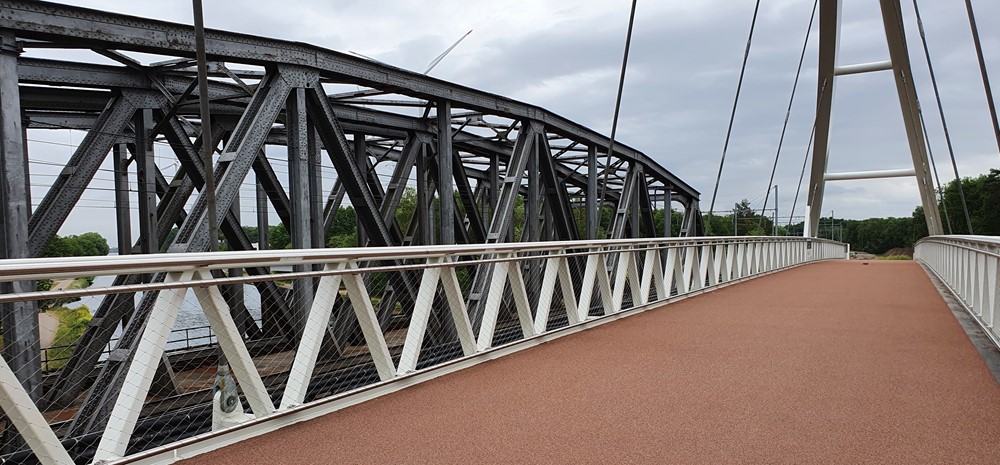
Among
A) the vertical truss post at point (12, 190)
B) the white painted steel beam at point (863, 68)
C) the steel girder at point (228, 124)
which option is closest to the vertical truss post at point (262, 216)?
the steel girder at point (228, 124)

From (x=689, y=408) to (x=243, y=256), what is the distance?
2672 millimetres

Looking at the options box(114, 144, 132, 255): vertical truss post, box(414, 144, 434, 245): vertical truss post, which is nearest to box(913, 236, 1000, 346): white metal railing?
box(414, 144, 434, 245): vertical truss post

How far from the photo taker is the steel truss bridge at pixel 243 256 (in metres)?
3.51

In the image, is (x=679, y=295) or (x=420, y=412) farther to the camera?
(x=679, y=295)

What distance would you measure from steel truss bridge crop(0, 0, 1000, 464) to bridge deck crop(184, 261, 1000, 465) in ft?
1.26

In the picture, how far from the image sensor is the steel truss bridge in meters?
3.51

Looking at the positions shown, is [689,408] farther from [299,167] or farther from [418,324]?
[299,167]

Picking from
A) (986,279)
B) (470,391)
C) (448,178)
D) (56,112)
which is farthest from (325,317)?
(56,112)

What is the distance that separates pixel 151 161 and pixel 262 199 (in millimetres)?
4457

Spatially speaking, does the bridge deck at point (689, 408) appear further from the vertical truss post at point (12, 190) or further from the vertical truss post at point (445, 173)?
the vertical truss post at point (445, 173)

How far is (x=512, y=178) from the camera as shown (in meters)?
11.6

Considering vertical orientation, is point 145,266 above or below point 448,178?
below

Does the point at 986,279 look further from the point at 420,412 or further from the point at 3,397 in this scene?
the point at 3,397

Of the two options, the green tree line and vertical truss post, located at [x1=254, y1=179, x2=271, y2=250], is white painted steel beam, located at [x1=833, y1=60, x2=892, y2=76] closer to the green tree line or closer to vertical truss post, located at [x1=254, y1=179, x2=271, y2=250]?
the green tree line
